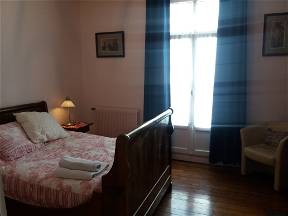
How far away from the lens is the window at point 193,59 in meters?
3.96

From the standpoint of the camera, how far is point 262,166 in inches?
145

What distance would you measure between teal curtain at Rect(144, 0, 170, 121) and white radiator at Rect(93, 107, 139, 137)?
39cm

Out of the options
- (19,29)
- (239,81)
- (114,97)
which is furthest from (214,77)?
(19,29)

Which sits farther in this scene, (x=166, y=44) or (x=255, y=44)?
(x=166, y=44)

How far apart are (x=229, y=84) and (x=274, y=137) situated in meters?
0.89

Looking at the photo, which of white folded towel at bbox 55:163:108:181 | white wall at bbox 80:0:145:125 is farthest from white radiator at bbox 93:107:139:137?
white folded towel at bbox 55:163:108:181

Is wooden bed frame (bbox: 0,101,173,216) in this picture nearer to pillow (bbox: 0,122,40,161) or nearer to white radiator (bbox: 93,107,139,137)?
pillow (bbox: 0,122,40,161)

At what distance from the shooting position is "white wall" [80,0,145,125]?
436cm

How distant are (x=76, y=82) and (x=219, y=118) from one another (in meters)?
2.39

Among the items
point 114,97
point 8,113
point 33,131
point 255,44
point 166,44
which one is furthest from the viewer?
point 114,97

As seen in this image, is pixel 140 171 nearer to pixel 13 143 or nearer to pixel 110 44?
pixel 13 143

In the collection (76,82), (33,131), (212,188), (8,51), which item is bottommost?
(212,188)

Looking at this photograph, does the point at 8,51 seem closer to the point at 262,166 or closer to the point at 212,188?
the point at 212,188

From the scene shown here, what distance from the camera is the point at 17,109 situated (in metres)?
3.40
